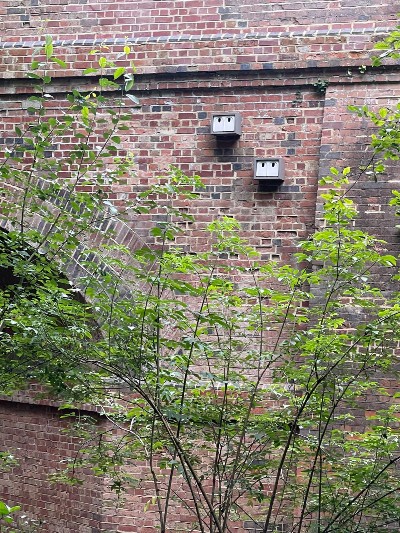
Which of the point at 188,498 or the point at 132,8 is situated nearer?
the point at 188,498

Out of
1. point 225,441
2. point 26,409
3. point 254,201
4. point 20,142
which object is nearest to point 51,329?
point 225,441

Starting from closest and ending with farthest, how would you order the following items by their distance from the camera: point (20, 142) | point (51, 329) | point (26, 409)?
point (51, 329) → point (20, 142) → point (26, 409)

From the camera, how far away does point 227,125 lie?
722cm

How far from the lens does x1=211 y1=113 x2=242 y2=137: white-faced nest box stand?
7191 millimetres

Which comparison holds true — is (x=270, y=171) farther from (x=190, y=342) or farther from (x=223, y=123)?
(x=190, y=342)

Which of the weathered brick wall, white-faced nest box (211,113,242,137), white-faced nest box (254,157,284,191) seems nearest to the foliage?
white-faced nest box (254,157,284,191)

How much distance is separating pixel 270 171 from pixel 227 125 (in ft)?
1.63

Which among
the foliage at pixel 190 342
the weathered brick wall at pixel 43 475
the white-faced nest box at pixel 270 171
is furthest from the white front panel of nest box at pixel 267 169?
the weathered brick wall at pixel 43 475

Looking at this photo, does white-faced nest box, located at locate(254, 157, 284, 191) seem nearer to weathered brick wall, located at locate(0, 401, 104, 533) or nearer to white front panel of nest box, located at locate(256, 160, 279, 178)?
white front panel of nest box, located at locate(256, 160, 279, 178)

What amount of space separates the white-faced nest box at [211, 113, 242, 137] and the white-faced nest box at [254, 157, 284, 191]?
30 centimetres

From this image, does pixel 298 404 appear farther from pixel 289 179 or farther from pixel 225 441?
A: pixel 289 179

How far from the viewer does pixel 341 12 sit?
7.03 meters

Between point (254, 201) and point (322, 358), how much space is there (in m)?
2.53

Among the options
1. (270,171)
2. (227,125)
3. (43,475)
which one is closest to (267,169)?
(270,171)
